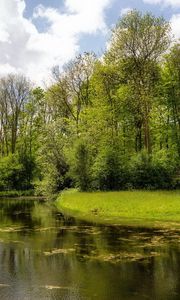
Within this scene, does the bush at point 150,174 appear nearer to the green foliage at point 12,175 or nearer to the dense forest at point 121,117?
the dense forest at point 121,117

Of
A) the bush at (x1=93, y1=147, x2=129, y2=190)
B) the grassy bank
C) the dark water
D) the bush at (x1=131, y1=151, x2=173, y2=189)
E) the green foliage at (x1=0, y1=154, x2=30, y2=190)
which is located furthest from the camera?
the green foliage at (x1=0, y1=154, x2=30, y2=190)

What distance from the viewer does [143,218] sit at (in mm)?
32969

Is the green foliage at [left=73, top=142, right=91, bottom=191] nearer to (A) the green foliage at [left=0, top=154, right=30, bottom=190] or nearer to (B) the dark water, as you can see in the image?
(B) the dark water

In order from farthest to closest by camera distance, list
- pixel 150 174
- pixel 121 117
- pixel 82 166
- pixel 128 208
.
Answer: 1. pixel 121 117
2. pixel 82 166
3. pixel 150 174
4. pixel 128 208

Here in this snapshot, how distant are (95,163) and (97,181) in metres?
2.16

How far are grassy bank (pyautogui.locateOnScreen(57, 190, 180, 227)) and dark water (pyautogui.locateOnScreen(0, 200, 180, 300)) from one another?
4211 mm

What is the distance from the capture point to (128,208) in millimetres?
35719

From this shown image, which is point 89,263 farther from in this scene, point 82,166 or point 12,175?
point 12,175

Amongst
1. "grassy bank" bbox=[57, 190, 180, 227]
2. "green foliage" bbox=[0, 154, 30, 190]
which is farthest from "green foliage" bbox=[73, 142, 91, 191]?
"green foliage" bbox=[0, 154, 30, 190]

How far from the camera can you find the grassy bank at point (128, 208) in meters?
32.4

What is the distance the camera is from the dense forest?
157 ft

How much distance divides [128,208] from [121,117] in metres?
26.8

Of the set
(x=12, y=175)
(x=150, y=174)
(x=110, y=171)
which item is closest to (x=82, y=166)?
(x=110, y=171)

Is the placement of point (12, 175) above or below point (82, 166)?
below
